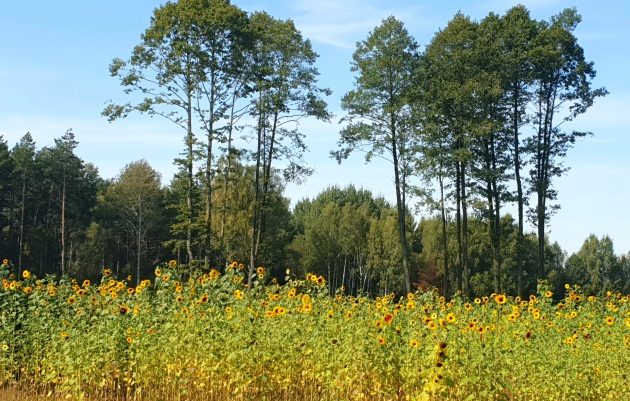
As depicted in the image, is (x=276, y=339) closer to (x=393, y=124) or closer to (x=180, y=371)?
(x=180, y=371)

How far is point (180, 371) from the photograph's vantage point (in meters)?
6.76

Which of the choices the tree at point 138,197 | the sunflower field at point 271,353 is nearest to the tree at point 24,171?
the tree at point 138,197

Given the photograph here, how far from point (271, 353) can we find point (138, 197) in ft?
159

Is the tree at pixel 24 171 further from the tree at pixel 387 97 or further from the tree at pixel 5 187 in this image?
the tree at pixel 387 97

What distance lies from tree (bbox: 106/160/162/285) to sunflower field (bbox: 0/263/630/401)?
150ft

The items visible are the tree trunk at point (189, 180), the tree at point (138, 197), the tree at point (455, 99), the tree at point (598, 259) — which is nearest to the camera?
the tree trunk at point (189, 180)

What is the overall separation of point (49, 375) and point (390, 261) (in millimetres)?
47428

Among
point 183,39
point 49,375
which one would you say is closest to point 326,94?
point 183,39

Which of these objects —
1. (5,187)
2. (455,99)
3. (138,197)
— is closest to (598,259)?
(138,197)

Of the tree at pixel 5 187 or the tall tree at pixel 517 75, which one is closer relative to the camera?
the tall tree at pixel 517 75

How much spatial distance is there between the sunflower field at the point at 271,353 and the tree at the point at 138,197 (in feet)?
150

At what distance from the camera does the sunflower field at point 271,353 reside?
644cm

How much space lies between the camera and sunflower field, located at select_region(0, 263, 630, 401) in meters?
6.44

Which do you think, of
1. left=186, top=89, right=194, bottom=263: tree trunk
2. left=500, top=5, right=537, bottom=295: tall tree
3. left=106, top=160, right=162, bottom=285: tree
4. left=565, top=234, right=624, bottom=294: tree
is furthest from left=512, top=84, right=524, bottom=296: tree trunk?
left=565, top=234, right=624, bottom=294: tree
